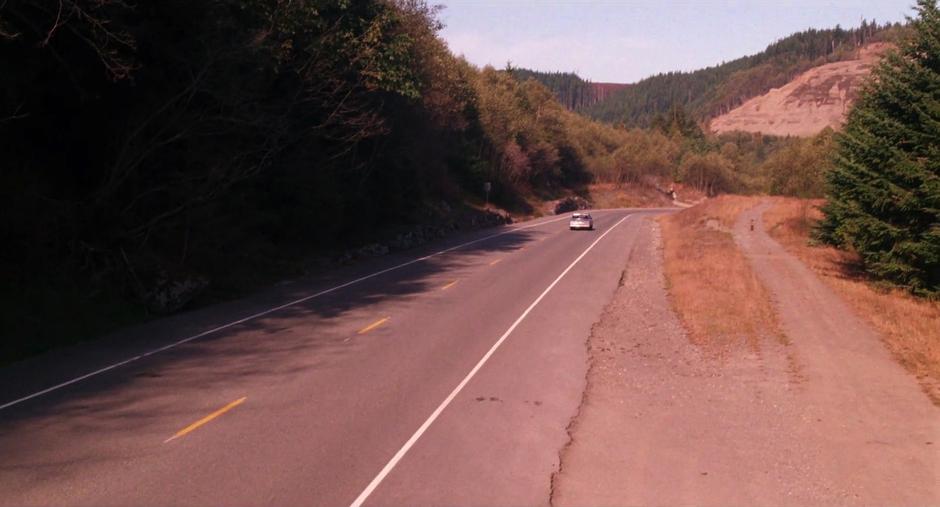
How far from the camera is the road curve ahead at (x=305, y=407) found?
7.63 m

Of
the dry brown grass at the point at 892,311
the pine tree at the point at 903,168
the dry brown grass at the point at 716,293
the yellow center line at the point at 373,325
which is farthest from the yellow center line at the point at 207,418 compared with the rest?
the pine tree at the point at 903,168

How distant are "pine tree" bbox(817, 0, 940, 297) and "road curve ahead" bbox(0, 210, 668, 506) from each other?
9827 mm

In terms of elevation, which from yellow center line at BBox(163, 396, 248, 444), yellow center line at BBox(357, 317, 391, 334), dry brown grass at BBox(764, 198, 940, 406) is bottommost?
dry brown grass at BBox(764, 198, 940, 406)

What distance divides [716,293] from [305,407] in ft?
48.6

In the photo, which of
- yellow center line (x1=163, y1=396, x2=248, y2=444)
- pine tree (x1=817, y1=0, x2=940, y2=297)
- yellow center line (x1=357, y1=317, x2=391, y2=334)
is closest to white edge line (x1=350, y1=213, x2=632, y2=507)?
yellow center line (x1=163, y1=396, x2=248, y2=444)

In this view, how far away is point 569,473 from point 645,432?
1.88 m

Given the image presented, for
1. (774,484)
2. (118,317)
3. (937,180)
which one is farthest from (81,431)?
(937,180)

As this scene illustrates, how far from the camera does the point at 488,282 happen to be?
25.5 meters

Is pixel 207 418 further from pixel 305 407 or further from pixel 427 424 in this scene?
pixel 427 424

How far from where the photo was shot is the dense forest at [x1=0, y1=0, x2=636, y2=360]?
57.0ft

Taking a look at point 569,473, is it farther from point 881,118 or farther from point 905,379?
point 881,118

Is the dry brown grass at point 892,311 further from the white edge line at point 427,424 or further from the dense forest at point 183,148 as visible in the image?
the dense forest at point 183,148

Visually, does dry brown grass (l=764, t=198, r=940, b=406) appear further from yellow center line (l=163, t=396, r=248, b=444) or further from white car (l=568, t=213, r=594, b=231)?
white car (l=568, t=213, r=594, b=231)

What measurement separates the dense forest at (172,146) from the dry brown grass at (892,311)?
14.9 metres
